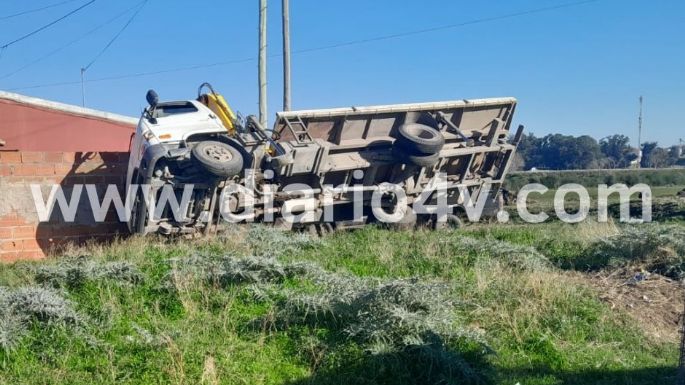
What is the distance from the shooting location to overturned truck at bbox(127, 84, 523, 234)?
8.75 metres

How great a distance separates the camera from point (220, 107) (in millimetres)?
10086

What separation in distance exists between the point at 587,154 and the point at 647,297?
44880mm

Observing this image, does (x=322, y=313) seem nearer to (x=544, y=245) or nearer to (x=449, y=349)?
(x=449, y=349)

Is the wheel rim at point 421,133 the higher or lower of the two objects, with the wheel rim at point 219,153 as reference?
higher

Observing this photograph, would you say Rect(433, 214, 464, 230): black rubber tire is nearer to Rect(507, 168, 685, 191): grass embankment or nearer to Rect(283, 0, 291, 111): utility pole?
Rect(283, 0, 291, 111): utility pole

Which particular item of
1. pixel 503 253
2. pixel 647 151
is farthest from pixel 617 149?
pixel 503 253

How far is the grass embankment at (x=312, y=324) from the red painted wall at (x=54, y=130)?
20.9 ft

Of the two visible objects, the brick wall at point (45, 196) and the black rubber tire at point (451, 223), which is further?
the black rubber tire at point (451, 223)

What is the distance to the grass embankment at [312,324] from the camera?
473cm

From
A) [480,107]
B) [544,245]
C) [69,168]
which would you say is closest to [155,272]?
[69,168]

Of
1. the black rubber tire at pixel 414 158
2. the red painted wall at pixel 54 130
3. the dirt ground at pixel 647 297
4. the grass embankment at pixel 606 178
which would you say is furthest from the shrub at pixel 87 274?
the grass embankment at pixel 606 178

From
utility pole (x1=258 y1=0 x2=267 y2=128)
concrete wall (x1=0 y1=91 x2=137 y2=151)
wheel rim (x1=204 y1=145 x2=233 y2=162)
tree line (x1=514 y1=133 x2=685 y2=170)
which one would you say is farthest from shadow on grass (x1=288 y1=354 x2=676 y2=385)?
tree line (x1=514 y1=133 x2=685 y2=170)

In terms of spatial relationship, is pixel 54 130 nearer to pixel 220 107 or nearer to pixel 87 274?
pixel 220 107

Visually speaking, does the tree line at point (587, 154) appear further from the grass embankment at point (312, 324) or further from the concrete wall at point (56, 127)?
the grass embankment at point (312, 324)
